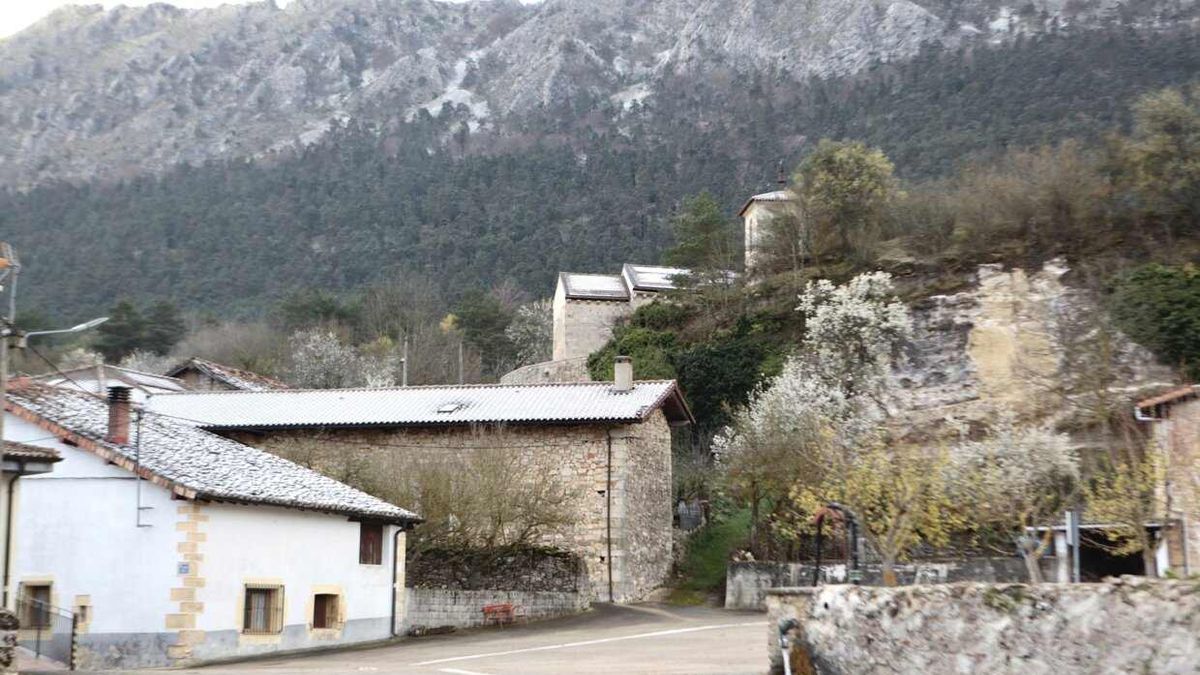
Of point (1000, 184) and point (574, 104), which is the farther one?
point (574, 104)

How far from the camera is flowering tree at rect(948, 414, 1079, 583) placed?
2459 centimetres

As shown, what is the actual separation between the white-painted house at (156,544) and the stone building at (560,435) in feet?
29.9

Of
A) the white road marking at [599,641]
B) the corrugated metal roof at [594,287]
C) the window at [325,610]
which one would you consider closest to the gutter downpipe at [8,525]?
the white road marking at [599,641]

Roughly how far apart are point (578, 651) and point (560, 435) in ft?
39.6

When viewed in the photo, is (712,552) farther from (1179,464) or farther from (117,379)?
(117,379)

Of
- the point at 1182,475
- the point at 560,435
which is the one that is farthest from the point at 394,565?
the point at 1182,475

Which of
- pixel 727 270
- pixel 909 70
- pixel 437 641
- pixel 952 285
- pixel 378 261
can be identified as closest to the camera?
pixel 437 641

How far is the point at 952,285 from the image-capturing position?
51.4 metres

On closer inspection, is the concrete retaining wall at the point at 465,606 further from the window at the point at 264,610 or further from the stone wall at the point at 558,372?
the stone wall at the point at 558,372

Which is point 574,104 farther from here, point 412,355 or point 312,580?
point 312,580

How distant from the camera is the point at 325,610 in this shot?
80.0 ft

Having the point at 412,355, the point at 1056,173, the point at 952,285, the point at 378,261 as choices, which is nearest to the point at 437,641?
the point at 952,285

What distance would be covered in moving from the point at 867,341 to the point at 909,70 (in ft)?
208

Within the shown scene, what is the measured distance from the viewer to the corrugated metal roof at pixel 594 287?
215 ft
